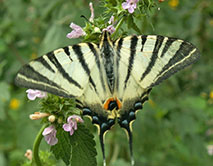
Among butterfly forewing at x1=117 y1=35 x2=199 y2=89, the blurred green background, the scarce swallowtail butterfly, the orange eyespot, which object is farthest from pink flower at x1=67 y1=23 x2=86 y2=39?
the blurred green background

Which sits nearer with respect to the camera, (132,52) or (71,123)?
(71,123)

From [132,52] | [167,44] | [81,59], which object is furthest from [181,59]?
[81,59]

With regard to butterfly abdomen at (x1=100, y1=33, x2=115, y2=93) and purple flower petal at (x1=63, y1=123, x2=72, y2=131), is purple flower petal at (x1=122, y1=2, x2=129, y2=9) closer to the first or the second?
butterfly abdomen at (x1=100, y1=33, x2=115, y2=93)

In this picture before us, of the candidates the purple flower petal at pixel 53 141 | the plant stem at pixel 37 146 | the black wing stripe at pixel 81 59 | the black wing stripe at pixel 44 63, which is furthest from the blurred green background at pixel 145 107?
the black wing stripe at pixel 44 63

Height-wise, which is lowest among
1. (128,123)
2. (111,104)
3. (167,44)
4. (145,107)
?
(145,107)

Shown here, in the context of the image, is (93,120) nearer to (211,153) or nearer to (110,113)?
(110,113)

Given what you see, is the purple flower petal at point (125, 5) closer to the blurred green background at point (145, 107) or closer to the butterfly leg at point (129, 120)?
the butterfly leg at point (129, 120)

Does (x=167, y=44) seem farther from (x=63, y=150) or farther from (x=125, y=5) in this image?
(x=63, y=150)
